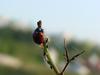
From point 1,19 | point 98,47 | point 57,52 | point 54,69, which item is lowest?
point 98,47

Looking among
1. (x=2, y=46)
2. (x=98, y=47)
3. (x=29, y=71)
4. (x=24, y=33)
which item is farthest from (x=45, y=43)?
(x=98, y=47)

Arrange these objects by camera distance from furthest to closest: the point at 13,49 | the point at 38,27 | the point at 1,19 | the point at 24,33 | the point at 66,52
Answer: the point at 24,33 < the point at 1,19 < the point at 13,49 < the point at 66,52 < the point at 38,27

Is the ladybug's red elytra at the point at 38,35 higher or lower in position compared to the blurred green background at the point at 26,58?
higher

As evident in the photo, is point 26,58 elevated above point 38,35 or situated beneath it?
situated beneath

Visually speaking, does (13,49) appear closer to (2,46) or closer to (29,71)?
(2,46)

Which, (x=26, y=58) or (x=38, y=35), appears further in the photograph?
(x=26, y=58)

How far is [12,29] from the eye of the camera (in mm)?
98000

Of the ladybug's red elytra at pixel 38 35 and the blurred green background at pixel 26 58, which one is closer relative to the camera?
the ladybug's red elytra at pixel 38 35

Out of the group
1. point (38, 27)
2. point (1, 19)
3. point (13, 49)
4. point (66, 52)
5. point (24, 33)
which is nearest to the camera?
point (38, 27)

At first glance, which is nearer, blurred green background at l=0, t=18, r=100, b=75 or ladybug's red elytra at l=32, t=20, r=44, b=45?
ladybug's red elytra at l=32, t=20, r=44, b=45

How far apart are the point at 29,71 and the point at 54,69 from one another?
5447 centimetres

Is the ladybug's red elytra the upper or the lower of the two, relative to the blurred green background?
upper

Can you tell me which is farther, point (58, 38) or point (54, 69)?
point (58, 38)

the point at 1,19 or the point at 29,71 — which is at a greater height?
the point at 29,71
